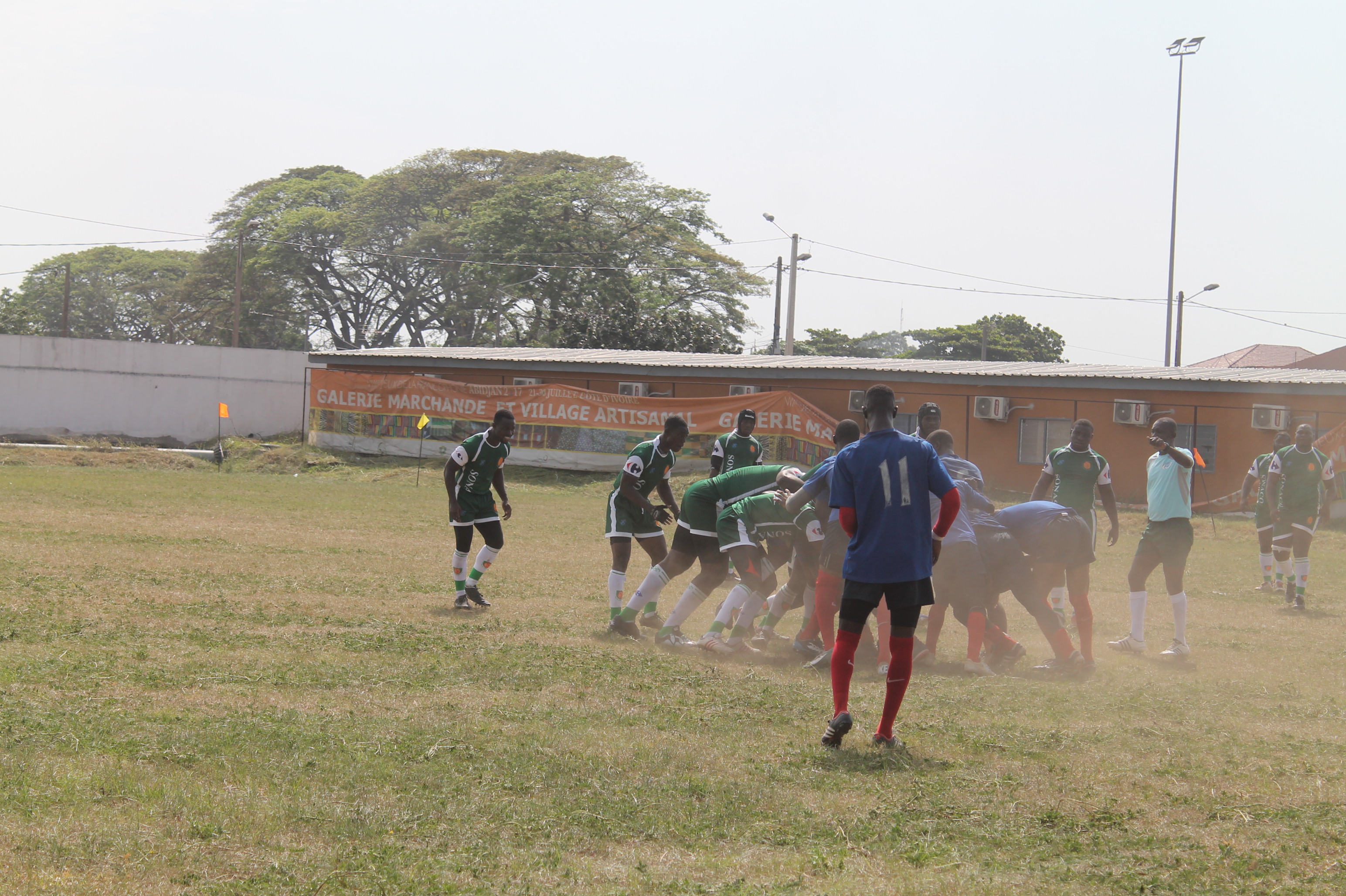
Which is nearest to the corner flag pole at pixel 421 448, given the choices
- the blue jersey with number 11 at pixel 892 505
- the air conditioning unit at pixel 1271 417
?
the air conditioning unit at pixel 1271 417

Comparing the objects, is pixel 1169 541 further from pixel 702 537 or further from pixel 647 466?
pixel 647 466

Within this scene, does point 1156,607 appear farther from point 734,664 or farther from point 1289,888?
point 1289,888

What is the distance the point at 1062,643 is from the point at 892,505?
3.15 m

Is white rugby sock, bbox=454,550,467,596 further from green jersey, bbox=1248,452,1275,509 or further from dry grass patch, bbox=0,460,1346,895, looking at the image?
green jersey, bbox=1248,452,1275,509

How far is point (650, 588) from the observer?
9.48 m

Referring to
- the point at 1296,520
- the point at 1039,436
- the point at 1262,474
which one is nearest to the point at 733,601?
the point at 1296,520

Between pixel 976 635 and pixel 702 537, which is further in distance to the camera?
pixel 702 537

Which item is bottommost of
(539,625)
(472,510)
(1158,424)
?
(539,625)

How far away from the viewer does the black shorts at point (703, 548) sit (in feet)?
30.1

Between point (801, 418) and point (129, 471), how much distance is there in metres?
17.0

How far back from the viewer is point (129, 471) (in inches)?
1080

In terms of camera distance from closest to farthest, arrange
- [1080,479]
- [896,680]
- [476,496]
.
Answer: [896,680]
[1080,479]
[476,496]

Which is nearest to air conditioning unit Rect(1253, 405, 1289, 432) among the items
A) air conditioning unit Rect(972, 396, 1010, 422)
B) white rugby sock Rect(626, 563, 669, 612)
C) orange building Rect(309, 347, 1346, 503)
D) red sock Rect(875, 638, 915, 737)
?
orange building Rect(309, 347, 1346, 503)

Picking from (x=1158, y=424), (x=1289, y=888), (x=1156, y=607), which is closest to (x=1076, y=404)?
(x=1156, y=607)
